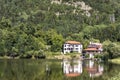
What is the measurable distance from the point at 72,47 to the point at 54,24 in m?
32.2

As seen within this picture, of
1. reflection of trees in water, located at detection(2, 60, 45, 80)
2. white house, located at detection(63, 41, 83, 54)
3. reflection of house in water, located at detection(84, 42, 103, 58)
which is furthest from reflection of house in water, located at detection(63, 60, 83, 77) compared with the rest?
white house, located at detection(63, 41, 83, 54)

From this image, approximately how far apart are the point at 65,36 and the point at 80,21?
1059 inches

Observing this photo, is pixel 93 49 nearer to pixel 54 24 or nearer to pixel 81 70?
pixel 54 24

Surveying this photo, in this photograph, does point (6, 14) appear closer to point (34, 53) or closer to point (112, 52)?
point (34, 53)

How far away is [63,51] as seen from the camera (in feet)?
354

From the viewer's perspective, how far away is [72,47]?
111500mm

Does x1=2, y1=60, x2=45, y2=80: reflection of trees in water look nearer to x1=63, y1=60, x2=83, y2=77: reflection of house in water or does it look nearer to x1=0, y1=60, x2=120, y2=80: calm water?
x1=0, y1=60, x2=120, y2=80: calm water

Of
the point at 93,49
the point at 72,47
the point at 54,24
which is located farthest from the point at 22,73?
the point at 54,24

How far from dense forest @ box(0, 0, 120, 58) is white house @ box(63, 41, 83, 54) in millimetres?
1671

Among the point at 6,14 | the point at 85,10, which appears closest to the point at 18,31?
the point at 6,14

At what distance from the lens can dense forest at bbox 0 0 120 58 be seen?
340 feet

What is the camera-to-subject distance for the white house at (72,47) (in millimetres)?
109125

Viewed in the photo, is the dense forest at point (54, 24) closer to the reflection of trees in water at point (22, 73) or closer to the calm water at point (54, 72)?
the calm water at point (54, 72)

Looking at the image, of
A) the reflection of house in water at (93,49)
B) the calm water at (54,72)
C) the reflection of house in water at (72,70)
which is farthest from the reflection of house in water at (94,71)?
the reflection of house in water at (93,49)
